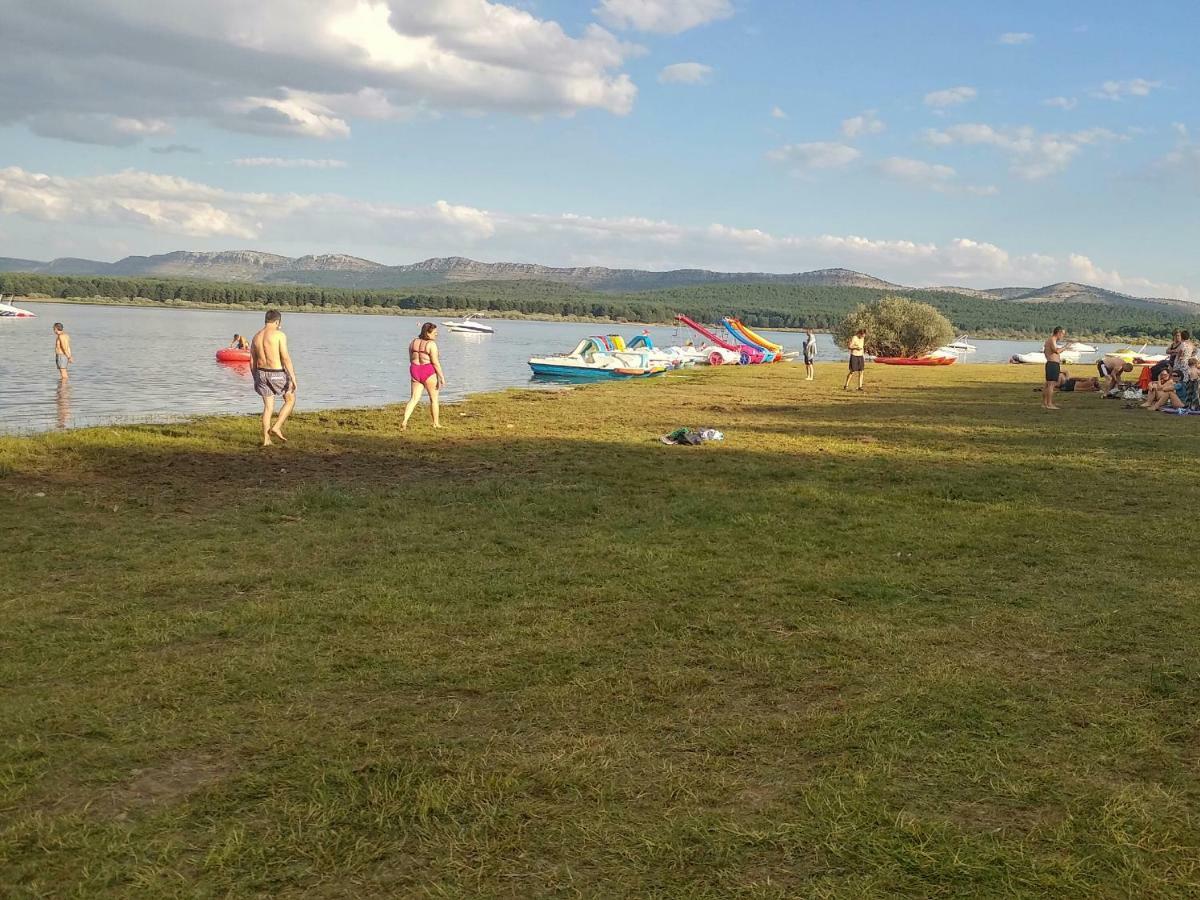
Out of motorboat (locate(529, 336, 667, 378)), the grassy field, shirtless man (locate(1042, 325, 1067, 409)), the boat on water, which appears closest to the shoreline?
the boat on water

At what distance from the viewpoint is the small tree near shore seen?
176 ft

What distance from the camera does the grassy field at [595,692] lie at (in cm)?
298

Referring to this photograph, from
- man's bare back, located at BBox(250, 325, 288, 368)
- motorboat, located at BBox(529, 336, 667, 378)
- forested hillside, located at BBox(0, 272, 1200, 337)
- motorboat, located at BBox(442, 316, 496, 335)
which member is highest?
forested hillside, located at BBox(0, 272, 1200, 337)

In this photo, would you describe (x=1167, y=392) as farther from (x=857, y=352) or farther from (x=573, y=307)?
(x=573, y=307)

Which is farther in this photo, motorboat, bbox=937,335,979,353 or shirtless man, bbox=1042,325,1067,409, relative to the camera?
motorboat, bbox=937,335,979,353

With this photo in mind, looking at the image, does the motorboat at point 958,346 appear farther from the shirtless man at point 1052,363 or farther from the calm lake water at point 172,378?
the shirtless man at point 1052,363

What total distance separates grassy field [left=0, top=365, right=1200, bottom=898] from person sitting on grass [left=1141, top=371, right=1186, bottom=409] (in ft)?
40.1

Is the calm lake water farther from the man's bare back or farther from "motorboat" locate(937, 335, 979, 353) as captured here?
"motorboat" locate(937, 335, 979, 353)

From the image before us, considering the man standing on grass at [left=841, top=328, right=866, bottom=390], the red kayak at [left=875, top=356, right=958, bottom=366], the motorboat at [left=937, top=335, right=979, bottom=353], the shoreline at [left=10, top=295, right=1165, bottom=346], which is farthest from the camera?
the shoreline at [left=10, top=295, right=1165, bottom=346]

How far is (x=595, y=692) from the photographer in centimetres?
433

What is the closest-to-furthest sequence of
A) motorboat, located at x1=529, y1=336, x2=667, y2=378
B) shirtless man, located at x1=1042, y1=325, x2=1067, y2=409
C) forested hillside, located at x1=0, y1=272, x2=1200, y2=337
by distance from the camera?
shirtless man, located at x1=1042, y1=325, x2=1067, y2=409, motorboat, located at x1=529, y1=336, x2=667, y2=378, forested hillside, located at x1=0, y1=272, x2=1200, y2=337

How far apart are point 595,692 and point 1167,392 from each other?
20.0 metres

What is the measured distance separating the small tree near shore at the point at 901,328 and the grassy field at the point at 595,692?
151 ft

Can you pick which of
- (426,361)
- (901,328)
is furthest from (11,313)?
(426,361)
